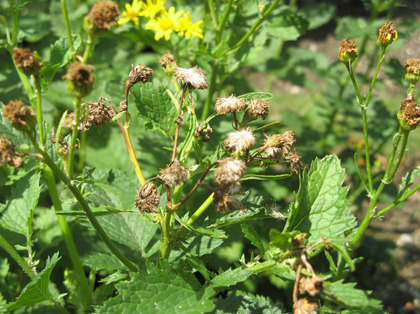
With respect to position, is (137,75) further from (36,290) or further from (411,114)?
(411,114)

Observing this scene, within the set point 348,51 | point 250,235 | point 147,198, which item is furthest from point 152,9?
point 250,235

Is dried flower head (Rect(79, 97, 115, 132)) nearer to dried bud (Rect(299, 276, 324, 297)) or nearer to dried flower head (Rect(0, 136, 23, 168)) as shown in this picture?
dried flower head (Rect(0, 136, 23, 168))

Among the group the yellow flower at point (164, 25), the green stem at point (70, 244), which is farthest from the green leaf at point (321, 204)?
the yellow flower at point (164, 25)

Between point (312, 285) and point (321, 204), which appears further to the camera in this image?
point (321, 204)

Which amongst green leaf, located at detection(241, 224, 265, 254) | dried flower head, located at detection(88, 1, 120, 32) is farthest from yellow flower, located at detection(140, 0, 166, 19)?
green leaf, located at detection(241, 224, 265, 254)

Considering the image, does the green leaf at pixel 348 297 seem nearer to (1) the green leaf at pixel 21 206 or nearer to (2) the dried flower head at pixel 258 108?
(2) the dried flower head at pixel 258 108

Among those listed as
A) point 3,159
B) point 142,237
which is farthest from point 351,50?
point 3,159

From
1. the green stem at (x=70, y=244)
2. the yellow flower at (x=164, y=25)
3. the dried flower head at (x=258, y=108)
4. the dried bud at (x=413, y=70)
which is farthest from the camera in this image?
the yellow flower at (x=164, y=25)
